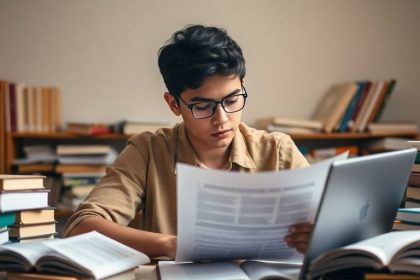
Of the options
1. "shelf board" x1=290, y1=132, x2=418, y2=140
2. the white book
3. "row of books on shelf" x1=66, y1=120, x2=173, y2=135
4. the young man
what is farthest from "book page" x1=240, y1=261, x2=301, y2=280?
"shelf board" x1=290, y1=132, x2=418, y2=140

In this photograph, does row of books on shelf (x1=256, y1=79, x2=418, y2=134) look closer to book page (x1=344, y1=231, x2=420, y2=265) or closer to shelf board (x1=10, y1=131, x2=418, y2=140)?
shelf board (x1=10, y1=131, x2=418, y2=140)

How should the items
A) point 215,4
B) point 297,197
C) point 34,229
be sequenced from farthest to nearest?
point 215,4 < point 34,229 < point 297,197

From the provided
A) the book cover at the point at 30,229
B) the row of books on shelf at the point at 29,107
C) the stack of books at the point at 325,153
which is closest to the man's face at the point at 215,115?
the book cover at the point at 30,229

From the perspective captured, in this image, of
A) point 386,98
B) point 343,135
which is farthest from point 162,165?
point 386,98

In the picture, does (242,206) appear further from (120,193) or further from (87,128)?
(87,128)

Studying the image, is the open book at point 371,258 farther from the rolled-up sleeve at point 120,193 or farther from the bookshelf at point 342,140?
the bookshelf at point 342,140

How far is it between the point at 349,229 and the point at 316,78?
2710mm

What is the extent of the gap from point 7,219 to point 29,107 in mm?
2049

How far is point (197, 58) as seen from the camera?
4.91 feet

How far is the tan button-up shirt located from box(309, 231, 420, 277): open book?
66 centimetres

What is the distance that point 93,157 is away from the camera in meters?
3.21

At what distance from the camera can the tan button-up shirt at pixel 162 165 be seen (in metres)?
1.57

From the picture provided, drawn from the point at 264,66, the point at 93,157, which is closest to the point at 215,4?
the point at 264,66

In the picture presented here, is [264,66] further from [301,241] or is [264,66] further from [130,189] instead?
[301,241]
